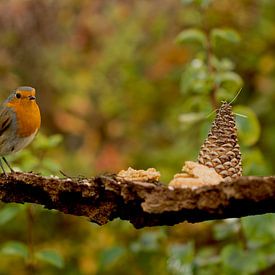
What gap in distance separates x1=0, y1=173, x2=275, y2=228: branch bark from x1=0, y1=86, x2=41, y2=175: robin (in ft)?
5.12

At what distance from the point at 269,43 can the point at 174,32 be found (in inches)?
42.9

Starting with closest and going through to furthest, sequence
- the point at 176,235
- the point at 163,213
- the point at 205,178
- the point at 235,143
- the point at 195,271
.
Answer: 1. the point at 163,213
2. the point at 205,178
3. the point at 235,143
4. the point at 195,271
5. the point at 176,235

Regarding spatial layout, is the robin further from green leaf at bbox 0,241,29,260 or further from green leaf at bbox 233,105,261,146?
green leaf at bbox 233,105,261,146

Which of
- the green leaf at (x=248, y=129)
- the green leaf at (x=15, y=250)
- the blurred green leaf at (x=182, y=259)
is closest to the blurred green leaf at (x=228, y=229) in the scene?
the blurred green leaf at (x=182, y=259)

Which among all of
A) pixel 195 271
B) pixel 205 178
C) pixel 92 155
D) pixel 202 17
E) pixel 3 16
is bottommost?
pixel 205 178

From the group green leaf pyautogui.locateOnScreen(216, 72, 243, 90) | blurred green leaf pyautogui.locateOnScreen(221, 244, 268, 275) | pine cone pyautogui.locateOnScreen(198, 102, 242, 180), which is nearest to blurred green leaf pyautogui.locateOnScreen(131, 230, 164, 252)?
blurred green leaf pyautogui.locateOnScreen(221, 244, 268, 275)

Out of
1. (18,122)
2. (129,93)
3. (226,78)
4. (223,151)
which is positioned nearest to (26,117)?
(18,122)

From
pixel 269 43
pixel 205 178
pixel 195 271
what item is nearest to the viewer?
pixel 205 178

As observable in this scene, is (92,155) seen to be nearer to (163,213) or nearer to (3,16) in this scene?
(3,16)

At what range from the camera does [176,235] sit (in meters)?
5.40

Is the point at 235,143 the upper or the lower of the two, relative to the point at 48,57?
lower

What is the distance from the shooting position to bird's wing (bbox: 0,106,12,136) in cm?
368

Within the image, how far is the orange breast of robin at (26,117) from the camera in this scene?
3635 mm

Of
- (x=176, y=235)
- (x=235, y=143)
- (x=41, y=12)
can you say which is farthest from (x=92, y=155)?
(x=235, y=143)
